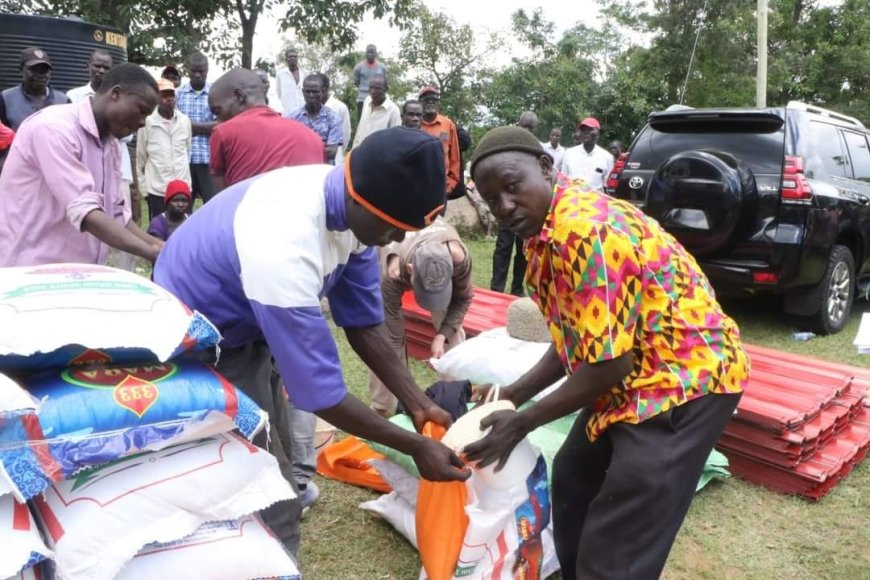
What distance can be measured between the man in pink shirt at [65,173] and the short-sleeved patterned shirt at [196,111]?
13.2 ft

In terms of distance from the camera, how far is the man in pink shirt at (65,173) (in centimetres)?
273

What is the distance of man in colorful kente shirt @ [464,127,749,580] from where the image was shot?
178cm

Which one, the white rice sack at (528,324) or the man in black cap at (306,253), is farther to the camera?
the white rice sack at (528,324)

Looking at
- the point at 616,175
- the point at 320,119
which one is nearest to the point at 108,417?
the point at 320,119

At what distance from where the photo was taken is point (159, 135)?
21.1ft

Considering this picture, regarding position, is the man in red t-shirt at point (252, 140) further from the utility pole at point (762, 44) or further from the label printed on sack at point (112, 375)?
the utility pole at point (762, 44)

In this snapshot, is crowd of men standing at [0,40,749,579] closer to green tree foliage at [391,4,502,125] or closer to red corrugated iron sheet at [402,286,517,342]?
red corrugated iron sheet at [402,286,517,342]

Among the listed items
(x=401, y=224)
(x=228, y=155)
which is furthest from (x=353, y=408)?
(x=228, y=155)

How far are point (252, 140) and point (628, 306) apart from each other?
2.84 metres

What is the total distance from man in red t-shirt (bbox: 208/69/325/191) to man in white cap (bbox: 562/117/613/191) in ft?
17.1

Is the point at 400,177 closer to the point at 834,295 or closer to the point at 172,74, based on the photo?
the point at 834,295

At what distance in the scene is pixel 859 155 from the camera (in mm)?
7168

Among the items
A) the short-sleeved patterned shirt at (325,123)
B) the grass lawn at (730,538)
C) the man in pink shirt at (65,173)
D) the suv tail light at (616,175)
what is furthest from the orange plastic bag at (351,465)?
the suv tail light at (616,175)


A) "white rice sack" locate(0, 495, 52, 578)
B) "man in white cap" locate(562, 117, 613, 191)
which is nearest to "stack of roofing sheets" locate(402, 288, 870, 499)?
"white rice sack" locate(0, 495, 52, 578)
